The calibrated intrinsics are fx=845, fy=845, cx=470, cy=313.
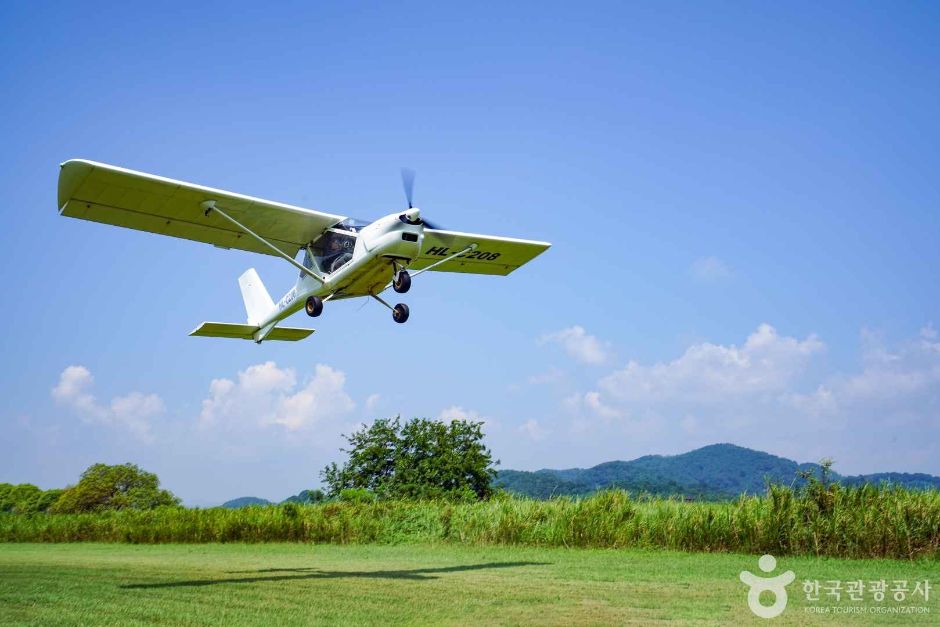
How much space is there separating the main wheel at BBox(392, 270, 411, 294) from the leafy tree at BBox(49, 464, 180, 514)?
1062 inches

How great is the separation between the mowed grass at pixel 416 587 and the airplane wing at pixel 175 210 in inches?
236

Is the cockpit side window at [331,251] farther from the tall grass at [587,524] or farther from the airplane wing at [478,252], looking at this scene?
the tall grass at [587,524]

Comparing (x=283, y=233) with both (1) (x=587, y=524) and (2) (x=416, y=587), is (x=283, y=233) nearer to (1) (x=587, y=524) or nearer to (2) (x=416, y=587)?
(2) (x=416, y=587)

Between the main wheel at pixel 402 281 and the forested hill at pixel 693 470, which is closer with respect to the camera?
the main wheel at pixel 402 281

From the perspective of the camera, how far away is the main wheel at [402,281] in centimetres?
1384

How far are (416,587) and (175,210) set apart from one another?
328 inches

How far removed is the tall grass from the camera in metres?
14.3

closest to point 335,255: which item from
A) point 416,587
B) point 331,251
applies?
point 331,251

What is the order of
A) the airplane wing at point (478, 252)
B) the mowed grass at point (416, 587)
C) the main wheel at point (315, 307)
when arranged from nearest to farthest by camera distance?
the mowed grass at point (416, 587), the main wheel at point (315, 307), the airplane wing at point (478, 252)

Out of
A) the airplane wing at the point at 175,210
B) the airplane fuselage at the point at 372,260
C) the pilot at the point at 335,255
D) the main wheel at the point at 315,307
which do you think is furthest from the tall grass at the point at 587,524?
the airplane wing at the point at 175,210

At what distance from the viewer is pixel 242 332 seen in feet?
58.6

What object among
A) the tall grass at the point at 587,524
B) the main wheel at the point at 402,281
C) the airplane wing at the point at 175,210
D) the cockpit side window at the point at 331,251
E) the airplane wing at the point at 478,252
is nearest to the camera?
the main wheel at the point at 402,281

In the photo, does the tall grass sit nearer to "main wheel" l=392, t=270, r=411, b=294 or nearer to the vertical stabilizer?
the vertical stabilizer

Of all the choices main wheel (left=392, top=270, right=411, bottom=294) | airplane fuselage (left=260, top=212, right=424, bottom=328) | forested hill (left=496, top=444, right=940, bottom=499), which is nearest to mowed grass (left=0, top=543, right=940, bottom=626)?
main wheel (left=392, top=270, right=411, bottom=294)
